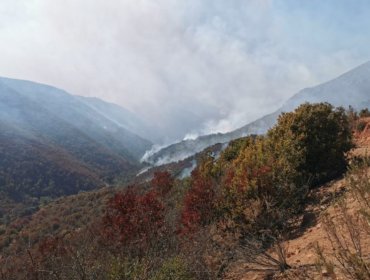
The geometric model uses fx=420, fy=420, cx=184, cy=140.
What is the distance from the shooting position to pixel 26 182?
120m

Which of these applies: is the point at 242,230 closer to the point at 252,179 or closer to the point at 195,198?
the point at 252,179

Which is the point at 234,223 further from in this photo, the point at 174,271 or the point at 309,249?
the point at 174,271

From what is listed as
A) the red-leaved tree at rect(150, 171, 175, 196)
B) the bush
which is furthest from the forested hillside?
the red-leaved tree at rect(150, 171, 175, 196)

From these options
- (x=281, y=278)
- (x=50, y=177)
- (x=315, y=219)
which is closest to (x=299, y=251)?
(x=281, y=278)

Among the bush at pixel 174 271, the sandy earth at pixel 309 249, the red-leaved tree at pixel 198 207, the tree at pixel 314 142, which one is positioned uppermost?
the tree at pixel 314 142

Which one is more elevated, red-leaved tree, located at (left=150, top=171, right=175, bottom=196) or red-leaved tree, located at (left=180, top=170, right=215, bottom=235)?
red-leaved tree, located at (left=150, top=171, right=175, bottom=196)

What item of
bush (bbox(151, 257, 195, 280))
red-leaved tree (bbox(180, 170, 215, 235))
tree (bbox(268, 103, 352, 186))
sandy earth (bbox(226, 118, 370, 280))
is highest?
tree (bbox(268, 103, 352, 186))

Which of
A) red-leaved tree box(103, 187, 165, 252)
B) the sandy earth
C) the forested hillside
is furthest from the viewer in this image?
red-leaved tree box(103, 187, 165, 252)

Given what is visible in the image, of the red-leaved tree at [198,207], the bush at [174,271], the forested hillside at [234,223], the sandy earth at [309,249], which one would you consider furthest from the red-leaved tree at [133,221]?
the sandy earth at [309,249]

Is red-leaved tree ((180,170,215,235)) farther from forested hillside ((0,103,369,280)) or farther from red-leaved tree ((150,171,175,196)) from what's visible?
red-leaved tree ((150,171,175,196))

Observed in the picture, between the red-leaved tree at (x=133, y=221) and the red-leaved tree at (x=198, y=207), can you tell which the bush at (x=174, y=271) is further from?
the red-leaved tree at (x=198, y=207)

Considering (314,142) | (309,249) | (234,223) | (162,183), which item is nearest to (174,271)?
(309,249)

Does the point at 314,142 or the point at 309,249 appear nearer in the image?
the point at 309,249

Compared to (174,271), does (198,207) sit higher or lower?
higher
